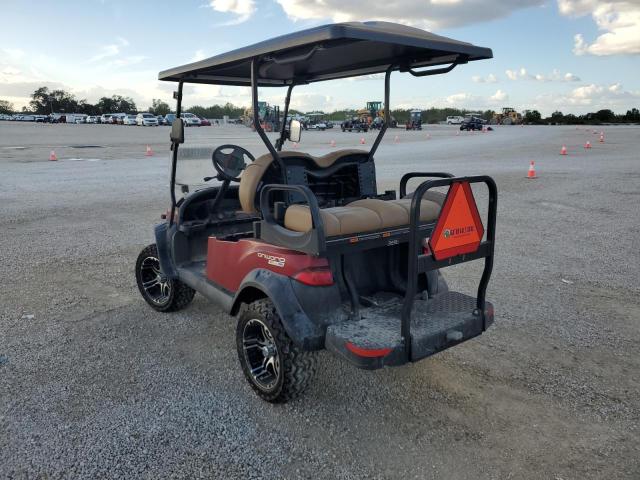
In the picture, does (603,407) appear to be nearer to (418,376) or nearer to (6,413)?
(418,376)

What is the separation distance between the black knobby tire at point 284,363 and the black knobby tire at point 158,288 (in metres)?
1.43

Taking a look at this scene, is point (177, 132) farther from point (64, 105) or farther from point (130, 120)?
point (64, 105)

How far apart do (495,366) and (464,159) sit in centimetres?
1547

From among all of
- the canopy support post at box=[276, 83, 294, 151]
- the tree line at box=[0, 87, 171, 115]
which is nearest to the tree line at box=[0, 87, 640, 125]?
the tree line at box=[0, 87, 171, 115]

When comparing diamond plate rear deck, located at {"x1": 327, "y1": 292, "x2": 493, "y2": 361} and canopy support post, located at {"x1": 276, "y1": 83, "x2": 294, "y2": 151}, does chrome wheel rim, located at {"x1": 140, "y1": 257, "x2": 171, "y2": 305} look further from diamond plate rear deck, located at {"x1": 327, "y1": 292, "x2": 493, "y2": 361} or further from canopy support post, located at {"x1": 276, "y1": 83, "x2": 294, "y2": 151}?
diamond plate rear deck, located at {"x1": 327, "y1": 292, "x2": 493, "y2": 361}

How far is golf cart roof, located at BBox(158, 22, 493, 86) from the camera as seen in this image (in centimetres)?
263

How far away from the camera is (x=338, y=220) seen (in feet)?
9.44

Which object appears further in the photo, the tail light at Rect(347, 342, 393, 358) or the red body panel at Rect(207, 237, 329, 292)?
the red body panel at Rect(207, 237, 329, 292)

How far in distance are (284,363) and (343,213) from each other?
92 cm

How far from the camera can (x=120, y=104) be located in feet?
318

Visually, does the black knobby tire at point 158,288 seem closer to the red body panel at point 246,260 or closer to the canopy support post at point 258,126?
the red body panel at point 246,260

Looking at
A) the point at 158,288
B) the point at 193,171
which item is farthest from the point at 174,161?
the point at 158,288

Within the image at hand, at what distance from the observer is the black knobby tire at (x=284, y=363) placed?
286 centimetres

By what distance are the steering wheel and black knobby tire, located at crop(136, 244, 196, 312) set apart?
87 centimetres
